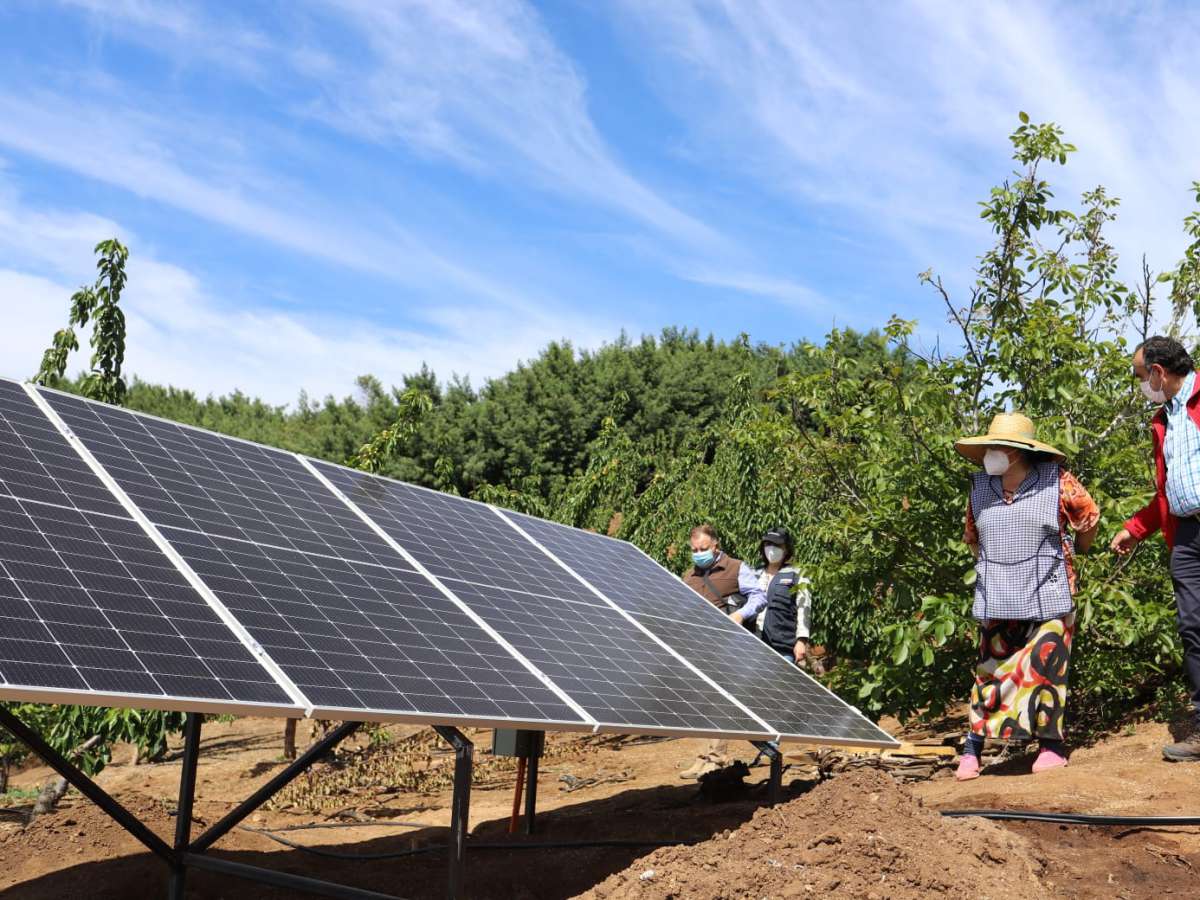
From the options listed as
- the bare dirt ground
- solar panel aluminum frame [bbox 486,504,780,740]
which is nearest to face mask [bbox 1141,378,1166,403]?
the bare dirt ground

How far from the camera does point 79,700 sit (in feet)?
12.5

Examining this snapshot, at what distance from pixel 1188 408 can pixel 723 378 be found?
2745 centimetres

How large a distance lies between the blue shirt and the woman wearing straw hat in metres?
0.50

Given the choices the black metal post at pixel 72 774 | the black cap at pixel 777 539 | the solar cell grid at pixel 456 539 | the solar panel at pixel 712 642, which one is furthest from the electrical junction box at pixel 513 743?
the black cap at pixel 777 539

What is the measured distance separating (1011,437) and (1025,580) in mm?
863

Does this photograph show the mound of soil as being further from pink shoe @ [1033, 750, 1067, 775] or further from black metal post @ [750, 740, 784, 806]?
pink shoe @ [1033, 750, 1067, 775]

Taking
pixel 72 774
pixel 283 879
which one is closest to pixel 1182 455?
pixel 283 879

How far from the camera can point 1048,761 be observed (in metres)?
7.44

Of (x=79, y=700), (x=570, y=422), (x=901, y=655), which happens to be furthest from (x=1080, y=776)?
(x=570, y=422)

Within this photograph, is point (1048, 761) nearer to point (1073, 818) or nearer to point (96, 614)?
point (1073, 818)

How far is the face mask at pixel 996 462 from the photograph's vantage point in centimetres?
734

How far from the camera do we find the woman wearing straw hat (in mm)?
7168

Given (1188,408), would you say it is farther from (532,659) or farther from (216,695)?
(216,695)

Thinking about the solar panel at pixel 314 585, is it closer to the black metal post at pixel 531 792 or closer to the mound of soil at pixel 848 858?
the mound of soil at pixel 848 858
